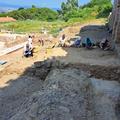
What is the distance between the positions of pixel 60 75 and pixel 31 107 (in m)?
4.67

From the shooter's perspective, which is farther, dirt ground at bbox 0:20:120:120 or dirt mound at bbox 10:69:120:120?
dirt ground at bbox 0:20:120:120

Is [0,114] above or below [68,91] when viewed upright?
below

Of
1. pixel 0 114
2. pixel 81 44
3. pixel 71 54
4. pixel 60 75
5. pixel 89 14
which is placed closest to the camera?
pixel 0 114

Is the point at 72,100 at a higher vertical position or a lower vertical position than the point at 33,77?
higher

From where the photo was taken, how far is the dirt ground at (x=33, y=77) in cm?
1650

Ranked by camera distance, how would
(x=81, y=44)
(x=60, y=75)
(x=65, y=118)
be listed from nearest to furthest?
(x=65, y=118) → (x=60, y=75) → (x=81, y=44)

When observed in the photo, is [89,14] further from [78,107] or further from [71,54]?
[78,107]

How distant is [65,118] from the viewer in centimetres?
1182

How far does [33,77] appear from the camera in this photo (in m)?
19.5

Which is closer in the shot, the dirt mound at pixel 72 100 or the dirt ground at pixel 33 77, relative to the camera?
the dirt mound at pixel 72 100

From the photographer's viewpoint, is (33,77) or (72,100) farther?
(33,77)

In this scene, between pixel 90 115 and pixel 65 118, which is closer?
pixel 65 118

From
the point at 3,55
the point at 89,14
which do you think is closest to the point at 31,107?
the point at 3,55

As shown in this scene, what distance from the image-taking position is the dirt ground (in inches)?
650
